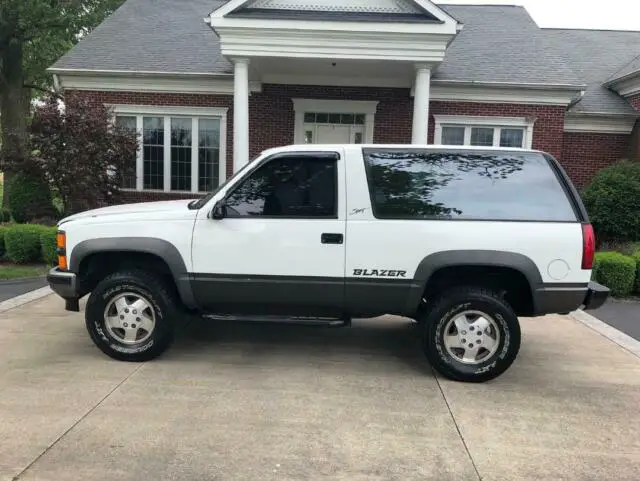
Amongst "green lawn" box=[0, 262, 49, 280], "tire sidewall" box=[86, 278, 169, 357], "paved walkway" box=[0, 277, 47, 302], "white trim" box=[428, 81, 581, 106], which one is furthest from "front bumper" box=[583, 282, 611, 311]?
"white trim" box=[428, 81, 581, 106]

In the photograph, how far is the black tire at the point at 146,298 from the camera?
4926 millimetres

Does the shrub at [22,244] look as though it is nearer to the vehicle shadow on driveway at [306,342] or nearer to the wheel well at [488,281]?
the vehicle shadow on driveway at [306,342]

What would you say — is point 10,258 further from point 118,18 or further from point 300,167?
point 118,18

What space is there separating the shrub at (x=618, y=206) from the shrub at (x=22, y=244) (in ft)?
37.1

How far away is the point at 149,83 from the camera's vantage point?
14.2 m

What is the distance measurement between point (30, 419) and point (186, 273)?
5.30 ft

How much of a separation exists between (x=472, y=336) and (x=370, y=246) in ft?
3.80

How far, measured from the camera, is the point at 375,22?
11734 mm

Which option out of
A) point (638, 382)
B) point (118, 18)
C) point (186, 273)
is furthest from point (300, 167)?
point (118, 18)

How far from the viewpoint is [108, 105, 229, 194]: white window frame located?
14.4 m

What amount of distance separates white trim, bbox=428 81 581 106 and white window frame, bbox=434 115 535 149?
0.42m

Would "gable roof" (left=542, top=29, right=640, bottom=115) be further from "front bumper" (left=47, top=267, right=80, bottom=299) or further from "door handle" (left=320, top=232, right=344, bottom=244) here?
"front bumper" (left=47, top=267, right=80, bottom=299)

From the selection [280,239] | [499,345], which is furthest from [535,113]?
[280,239]

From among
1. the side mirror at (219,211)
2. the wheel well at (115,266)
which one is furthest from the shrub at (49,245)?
the side mirror at (219,211)
